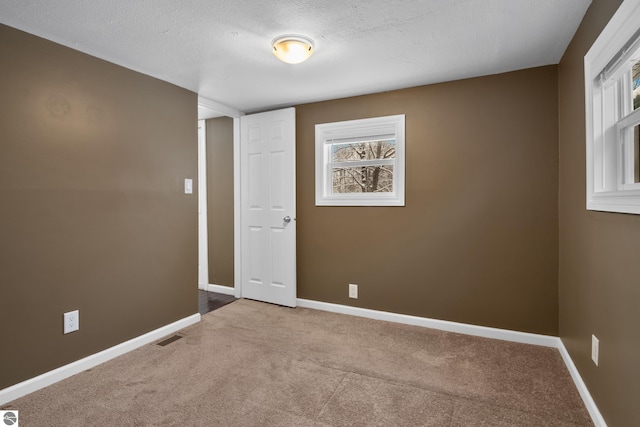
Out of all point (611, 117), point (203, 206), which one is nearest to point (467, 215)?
point (611, 117)

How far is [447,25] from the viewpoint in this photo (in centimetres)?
200

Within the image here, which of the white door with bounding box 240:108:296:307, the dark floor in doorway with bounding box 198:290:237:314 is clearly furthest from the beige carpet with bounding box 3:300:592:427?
the white door with bounding box 240:108:296:307

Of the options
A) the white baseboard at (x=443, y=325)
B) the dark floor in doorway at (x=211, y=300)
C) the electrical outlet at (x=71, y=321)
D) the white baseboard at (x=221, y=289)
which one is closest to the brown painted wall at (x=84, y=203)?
the electrical outlet at (x=71, y=321)

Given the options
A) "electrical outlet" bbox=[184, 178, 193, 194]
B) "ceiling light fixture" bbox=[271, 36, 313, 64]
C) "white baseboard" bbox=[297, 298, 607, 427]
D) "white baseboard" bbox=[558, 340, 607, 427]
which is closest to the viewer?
"white baseboard" bbox=[558, 340, 607, 427]

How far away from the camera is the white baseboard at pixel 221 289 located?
420 centimetres

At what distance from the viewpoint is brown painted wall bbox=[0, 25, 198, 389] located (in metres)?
1.97

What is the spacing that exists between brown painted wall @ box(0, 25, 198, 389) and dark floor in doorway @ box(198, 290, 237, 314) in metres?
0.54

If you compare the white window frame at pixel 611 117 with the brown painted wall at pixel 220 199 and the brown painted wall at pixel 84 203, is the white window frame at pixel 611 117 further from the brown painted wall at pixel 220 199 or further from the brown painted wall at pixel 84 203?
the brown painted wall at pixel 220 199

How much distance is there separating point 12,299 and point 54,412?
71 centimetres

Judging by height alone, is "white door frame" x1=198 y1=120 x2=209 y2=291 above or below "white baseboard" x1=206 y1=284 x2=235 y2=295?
above

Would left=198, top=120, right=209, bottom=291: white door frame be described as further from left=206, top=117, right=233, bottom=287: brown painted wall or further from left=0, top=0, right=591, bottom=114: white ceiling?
left=0, top=0, right=591, bottom=114: white ceiling

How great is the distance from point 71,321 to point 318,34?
8.27 ft

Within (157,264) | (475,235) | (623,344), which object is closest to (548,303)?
(475,235)

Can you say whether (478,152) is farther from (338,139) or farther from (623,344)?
(623,344)
